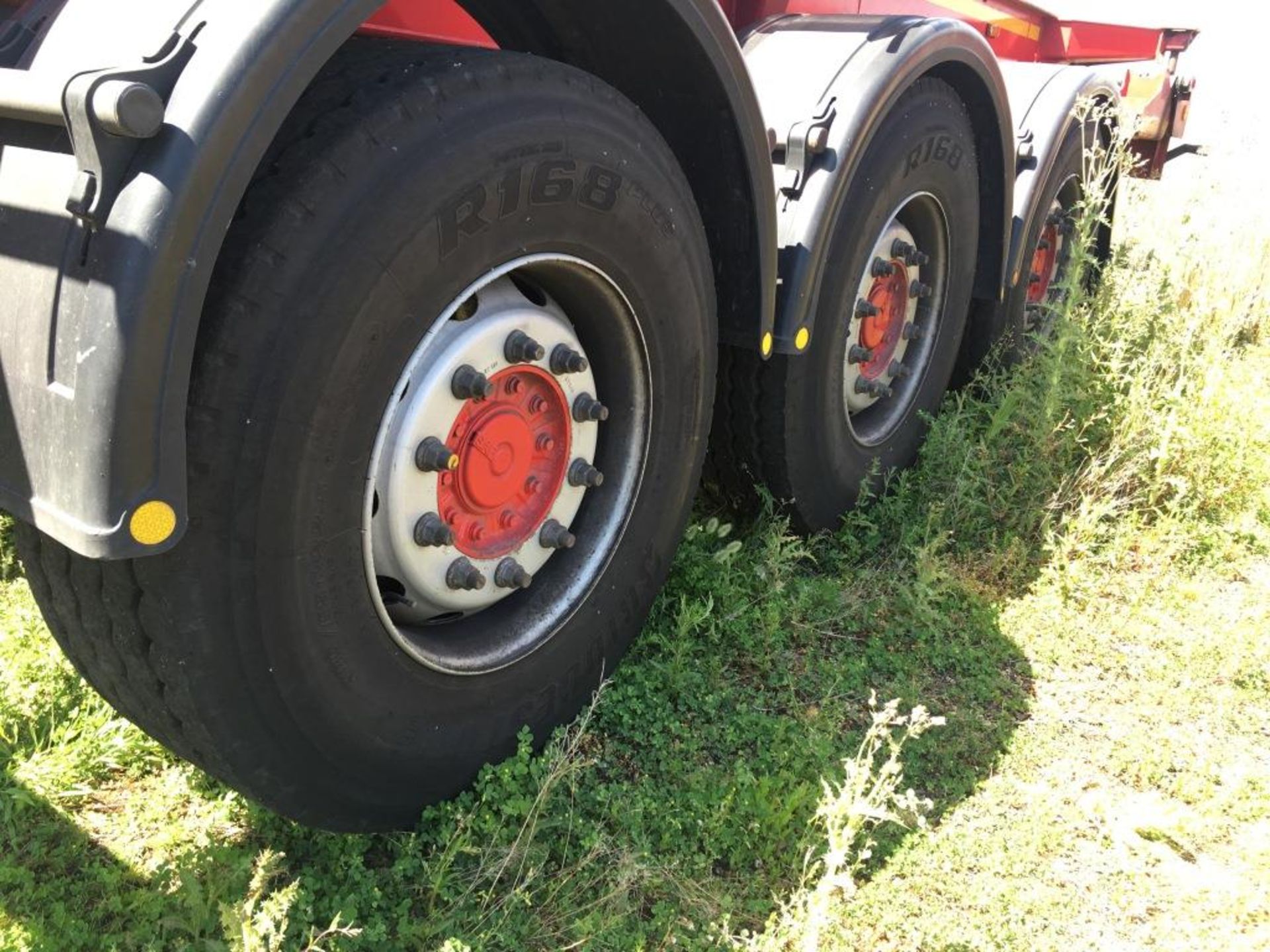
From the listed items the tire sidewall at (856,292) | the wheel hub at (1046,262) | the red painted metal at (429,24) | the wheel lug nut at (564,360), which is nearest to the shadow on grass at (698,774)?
the tire sidewall at (856,292)

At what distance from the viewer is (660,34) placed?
1906mm

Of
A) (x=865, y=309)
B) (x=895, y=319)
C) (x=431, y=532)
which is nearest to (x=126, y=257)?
(x=431, y=532)

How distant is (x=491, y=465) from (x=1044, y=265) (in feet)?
10.1

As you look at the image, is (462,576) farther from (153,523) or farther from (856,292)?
(856,292)

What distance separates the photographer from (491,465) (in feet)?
6.28

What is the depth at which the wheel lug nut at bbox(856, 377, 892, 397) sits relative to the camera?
3.12 metres

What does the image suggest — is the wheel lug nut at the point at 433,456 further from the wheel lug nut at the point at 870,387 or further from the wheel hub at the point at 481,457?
the wheel lug nut at the point at 870,387

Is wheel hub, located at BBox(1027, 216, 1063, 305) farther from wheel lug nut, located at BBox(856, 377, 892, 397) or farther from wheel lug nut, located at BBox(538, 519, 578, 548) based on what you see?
wheel lug nut, located at BBox(538, 519, 578, 548)

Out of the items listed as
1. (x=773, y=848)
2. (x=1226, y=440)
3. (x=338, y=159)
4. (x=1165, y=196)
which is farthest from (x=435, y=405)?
(x=1165, y=196)

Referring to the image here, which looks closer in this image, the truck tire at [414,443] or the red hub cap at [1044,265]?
the truck tire at [414,443]

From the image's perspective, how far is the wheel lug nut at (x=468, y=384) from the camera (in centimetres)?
176

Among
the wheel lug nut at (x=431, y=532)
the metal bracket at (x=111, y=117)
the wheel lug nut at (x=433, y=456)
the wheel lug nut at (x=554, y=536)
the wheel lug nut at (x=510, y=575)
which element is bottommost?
the wheel lug nut at (x=510, y=575)

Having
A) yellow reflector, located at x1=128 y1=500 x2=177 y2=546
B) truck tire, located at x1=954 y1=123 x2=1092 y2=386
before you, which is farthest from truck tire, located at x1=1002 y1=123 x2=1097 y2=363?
yellow reflector, located at x1=128 y1=500 x2=177 y2=546

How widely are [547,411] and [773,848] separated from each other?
95 centimetres
